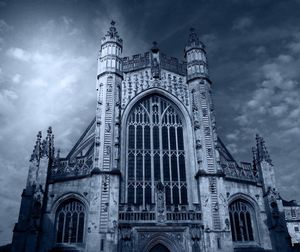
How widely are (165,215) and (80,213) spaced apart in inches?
221

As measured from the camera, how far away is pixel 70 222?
20188 millimetres

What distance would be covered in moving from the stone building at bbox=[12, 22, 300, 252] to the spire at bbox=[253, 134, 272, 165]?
78 mm

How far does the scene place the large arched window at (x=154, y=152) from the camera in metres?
21.7

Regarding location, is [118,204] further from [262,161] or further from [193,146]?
[262,161]

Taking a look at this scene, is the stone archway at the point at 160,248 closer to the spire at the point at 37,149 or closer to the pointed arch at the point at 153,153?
the pointed arch at the point at 153,153

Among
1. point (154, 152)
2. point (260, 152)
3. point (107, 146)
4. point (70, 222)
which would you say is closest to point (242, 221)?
point (260, 152)

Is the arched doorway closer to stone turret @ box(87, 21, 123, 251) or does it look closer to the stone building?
the stone building

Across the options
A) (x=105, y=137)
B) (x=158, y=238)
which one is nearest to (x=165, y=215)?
(x=158, y=238)

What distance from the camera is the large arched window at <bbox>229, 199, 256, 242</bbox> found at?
21.3 metres

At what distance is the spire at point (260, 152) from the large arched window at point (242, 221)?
12.1ft

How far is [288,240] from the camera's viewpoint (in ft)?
67.3

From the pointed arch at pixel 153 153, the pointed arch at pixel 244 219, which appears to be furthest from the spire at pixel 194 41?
the pointed arch at pixel 244 219

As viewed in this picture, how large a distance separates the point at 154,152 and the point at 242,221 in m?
7.87

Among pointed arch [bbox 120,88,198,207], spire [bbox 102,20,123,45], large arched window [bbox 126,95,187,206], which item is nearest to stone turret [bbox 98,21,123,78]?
spire [bbox 102,20,123,45]
